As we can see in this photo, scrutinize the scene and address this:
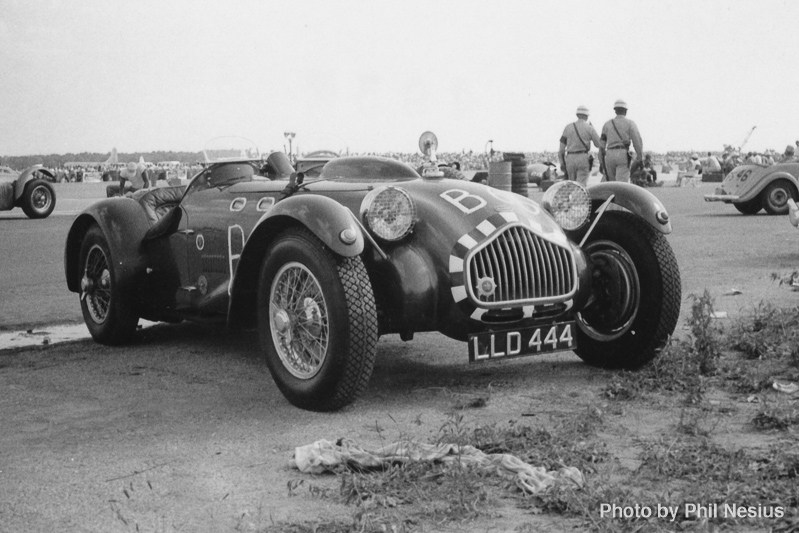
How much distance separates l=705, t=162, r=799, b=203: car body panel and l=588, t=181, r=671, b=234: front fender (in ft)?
47.9

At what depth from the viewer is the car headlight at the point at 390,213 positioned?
16.9 ft

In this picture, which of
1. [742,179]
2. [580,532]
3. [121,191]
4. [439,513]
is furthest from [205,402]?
[121,191]

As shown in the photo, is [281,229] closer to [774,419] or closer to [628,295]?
[628,295]

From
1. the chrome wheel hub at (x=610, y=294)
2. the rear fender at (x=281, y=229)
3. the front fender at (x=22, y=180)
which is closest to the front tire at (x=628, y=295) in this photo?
the chrome wheel hub at (x=610, y=294)

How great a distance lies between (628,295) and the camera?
573 cm

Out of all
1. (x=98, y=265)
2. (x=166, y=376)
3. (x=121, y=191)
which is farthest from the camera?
(x=121, y=191)

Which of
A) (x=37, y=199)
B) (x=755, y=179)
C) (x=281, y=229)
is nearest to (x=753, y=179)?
(x=755, y=179)

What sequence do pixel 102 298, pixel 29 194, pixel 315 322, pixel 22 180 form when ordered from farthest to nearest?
pixel 22 180 → pixel 29 194 → pixel 102 298 → pixel 315 322

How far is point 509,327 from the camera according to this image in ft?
16.9

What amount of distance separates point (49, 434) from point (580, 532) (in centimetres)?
268

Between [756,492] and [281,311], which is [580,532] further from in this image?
[281,311]

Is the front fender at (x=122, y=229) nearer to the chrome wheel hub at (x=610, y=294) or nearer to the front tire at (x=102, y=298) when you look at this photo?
the front tire at (x=102, y=298)

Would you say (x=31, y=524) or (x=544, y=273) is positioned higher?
(x=544, y=273)

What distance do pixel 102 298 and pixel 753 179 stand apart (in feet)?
51.2
